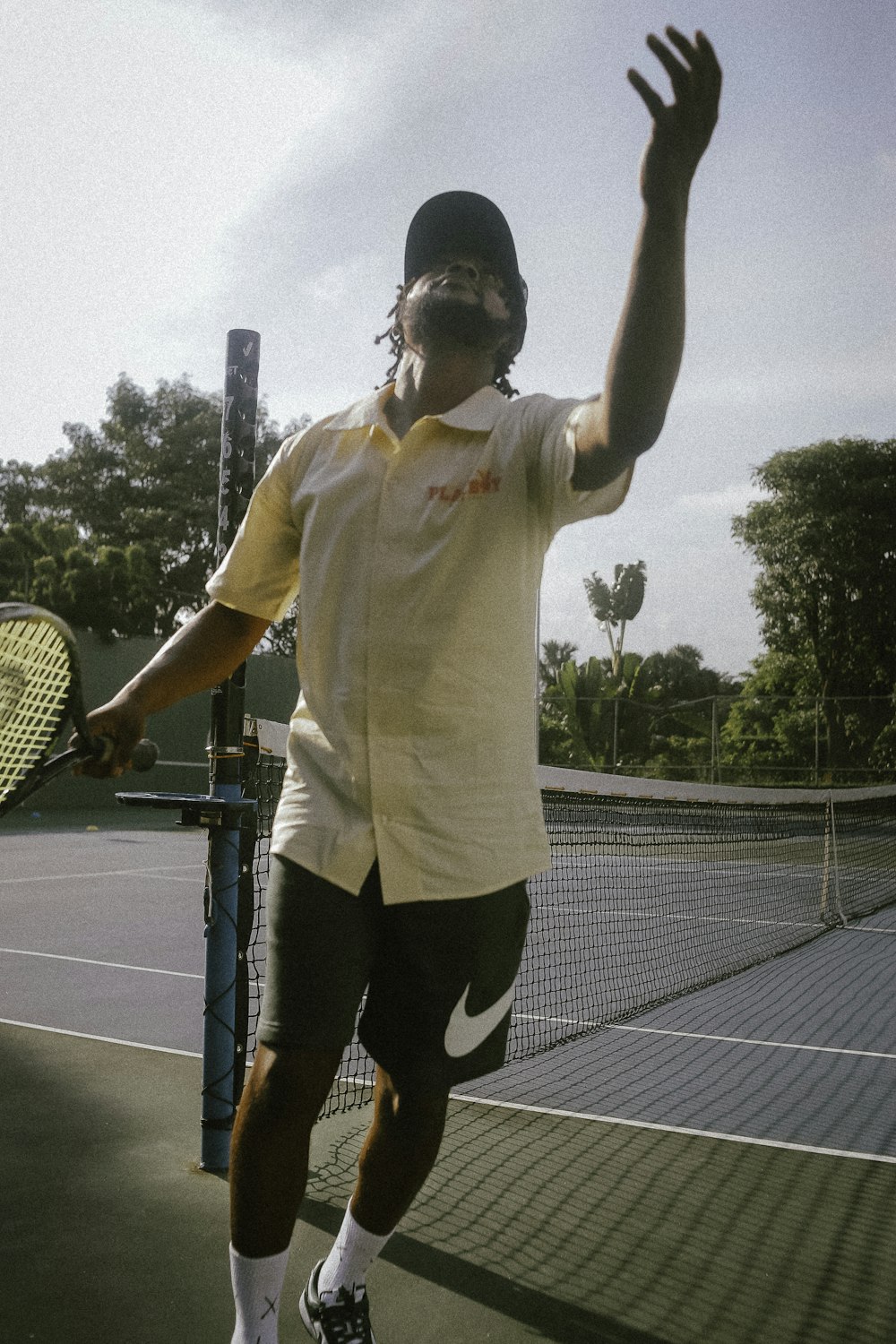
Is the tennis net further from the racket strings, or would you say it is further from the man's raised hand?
the man's raised hand

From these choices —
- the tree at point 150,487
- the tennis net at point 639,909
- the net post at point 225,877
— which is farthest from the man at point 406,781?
Answer: the tree at point 150,487

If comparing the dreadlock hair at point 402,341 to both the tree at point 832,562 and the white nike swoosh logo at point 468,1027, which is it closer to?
the white nike swoosh logo at point 468,1027

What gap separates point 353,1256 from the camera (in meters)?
1.99

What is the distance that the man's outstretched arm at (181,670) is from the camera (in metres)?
1.90

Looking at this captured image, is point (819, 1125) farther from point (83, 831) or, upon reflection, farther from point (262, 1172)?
point (83, 831)

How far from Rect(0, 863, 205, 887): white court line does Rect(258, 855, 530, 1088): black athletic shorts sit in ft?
27.8

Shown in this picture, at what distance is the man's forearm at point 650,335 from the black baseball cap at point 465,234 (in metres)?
0.65

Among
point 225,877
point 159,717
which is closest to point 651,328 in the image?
point 225,877

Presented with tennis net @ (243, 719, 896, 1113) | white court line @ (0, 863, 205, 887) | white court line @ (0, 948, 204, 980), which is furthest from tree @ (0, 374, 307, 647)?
white court line @ (0, 948, 204, 980)

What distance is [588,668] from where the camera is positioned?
34406 mm

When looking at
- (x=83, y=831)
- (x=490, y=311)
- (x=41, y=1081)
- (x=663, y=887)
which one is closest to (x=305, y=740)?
(x=490, y=311)

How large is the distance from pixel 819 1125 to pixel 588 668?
31.0 m

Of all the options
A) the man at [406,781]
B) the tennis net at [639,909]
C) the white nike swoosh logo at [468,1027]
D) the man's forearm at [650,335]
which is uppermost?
the man's forearm at [650,335]

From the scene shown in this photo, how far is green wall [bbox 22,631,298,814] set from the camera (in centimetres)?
2083
